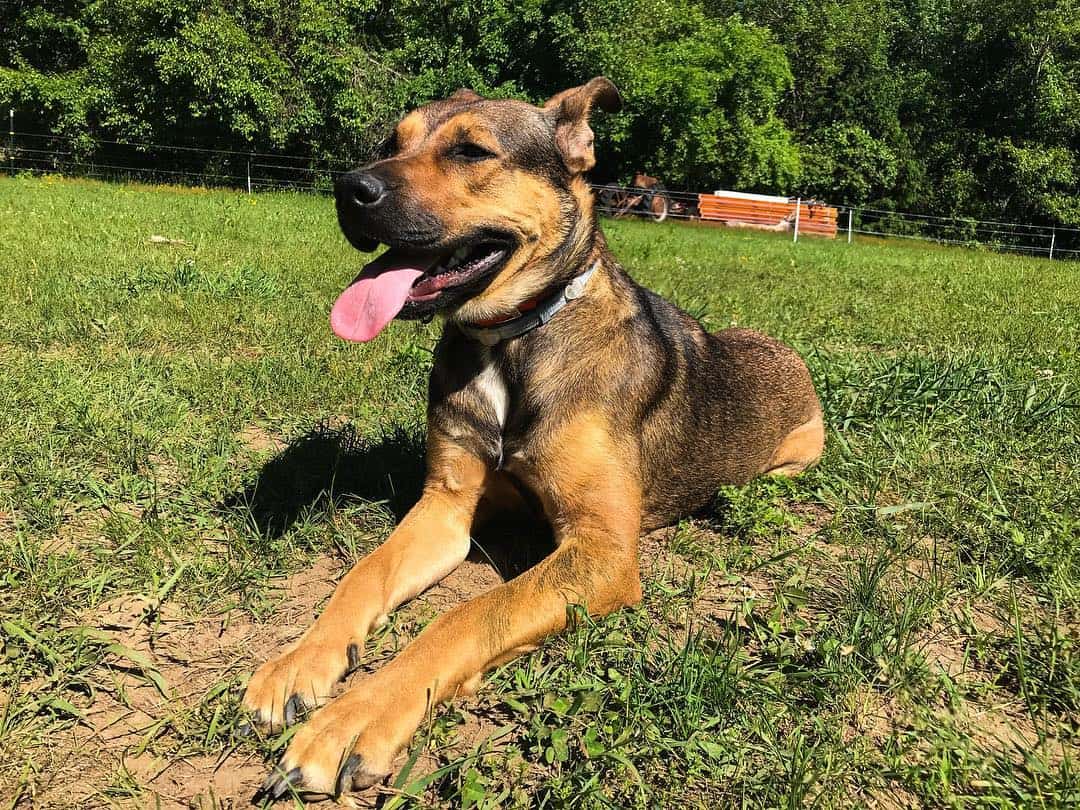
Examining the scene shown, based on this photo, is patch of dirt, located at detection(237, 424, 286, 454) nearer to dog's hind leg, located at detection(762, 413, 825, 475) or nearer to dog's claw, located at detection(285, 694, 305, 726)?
dog's claw, located at detection(285, 694, 305, 726)

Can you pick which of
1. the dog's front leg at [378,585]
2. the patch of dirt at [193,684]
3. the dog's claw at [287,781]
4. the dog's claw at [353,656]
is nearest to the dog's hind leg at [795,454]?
the patch of dirt at [193,684]

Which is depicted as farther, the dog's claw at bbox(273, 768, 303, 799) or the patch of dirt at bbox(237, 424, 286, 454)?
the patch of dirt at bbox(237, 424, 286, 454)

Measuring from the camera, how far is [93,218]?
41.2 ft

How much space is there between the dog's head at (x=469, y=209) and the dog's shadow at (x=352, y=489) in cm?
98

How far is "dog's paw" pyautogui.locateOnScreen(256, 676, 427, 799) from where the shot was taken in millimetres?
2146

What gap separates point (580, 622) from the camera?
2.79m

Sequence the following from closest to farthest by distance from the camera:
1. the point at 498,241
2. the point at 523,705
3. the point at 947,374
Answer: the point at 523,705
the point at 498,241
the point at 947,374

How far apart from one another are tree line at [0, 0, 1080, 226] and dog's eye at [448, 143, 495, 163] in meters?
30.0

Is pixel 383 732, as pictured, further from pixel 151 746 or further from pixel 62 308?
pixel 62 308

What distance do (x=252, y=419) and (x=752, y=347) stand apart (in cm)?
307

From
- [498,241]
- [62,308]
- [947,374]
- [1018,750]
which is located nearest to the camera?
[1018,750]

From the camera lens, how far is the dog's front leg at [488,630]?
2.20 meters

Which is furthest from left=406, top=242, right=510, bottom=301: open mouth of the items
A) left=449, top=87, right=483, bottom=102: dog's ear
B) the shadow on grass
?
the shadow on grass

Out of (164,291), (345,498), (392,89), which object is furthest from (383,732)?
(392,89)
